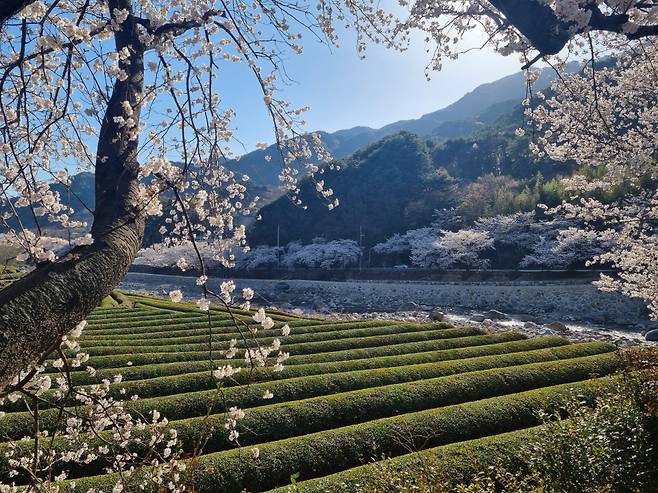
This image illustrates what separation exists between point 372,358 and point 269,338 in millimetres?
3623

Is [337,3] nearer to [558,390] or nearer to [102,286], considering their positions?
[102,286]

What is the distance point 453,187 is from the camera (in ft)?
172

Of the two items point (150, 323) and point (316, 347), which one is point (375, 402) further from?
point (150, 323)

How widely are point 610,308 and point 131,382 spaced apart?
86.1 feet

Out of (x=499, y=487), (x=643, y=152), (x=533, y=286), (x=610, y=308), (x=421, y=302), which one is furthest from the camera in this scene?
(x=421, y=302)

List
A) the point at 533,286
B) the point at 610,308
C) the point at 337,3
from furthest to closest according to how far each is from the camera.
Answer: the point at 533,286 → the point at 610,308 → the point at 337,3

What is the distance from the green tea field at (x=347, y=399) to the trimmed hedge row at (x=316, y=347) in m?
0.05

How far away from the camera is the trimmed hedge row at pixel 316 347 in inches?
417

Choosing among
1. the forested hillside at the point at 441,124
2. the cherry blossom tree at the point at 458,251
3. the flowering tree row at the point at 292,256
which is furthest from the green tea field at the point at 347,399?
the forested hillside at the point at 441,124

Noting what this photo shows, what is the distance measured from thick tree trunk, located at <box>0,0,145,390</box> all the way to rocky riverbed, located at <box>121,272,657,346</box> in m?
21.6

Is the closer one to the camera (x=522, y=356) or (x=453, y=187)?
(x=522, y=356)

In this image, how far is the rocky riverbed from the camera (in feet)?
74.6

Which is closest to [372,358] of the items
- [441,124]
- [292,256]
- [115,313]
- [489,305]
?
[115,313]

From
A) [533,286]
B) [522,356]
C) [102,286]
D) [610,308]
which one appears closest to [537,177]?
[533,286]
